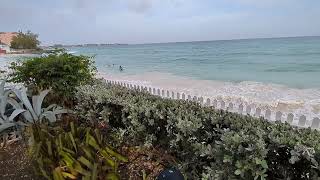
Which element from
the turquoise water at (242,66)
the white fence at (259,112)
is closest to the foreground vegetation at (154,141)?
the white fence at (259,112)

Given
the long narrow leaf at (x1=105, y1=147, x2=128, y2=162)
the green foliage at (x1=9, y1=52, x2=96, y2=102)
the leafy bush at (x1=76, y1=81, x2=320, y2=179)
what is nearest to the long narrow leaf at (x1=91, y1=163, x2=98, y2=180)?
the long narrow leaf at (x1=105, y1=147, x2=128, y2=162)

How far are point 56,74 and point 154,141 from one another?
11.5 feet

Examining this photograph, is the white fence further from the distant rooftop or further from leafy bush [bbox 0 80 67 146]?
the distant rooftop

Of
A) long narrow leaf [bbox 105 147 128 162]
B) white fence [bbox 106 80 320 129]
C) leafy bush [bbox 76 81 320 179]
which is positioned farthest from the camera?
white fence [bbox 106 80 320 129]

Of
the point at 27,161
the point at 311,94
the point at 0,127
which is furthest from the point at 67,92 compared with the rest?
the point at 311,94

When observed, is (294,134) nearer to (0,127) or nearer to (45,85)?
(0,127)

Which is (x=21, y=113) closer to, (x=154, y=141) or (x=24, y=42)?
(x=154, y=141)

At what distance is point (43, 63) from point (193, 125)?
4.34m

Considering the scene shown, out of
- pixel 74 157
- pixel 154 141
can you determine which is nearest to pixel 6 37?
pixel 154 141

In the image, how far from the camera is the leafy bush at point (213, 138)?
2.30m

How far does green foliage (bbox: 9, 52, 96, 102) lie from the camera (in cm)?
625

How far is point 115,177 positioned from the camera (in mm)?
2725

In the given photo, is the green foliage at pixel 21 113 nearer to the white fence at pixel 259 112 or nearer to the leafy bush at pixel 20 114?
the leafy bush at pixel 20 114

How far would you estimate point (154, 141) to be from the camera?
3574mm
